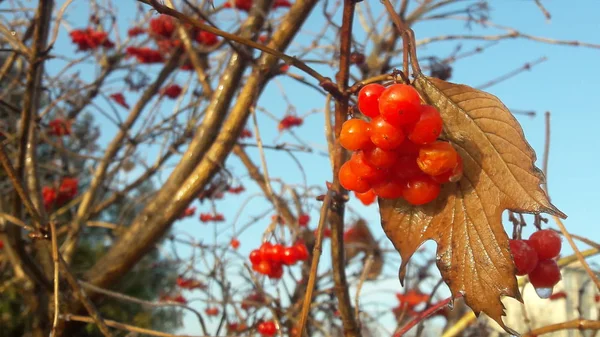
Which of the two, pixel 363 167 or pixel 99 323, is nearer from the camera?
pixel 363 167

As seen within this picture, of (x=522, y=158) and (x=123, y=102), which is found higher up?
(x=123, y=102)

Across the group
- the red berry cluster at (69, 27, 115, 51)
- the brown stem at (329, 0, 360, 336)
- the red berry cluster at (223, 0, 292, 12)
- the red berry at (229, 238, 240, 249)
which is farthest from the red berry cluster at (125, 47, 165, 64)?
the brown stem at (329, 0, 360, 336)

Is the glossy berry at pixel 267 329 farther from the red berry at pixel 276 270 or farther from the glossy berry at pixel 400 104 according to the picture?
the glossy berry at pixel 400 104

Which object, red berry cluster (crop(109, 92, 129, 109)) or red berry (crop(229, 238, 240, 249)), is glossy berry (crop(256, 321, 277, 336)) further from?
red berry cluster (crop(109, 92, 129, 109))

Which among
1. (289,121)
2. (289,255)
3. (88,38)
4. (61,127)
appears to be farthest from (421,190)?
(88,38)

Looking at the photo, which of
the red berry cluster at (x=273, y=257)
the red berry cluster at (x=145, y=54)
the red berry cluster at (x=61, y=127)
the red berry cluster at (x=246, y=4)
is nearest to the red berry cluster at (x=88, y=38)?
the red berry cluster at (x=145, y=54)

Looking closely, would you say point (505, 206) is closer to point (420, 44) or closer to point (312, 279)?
point (312, 279)

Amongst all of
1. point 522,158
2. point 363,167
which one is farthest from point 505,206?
point 363,167
